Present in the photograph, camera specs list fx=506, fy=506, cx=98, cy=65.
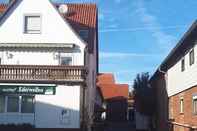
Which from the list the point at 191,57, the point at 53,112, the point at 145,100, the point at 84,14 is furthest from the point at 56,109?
the point at 145,100

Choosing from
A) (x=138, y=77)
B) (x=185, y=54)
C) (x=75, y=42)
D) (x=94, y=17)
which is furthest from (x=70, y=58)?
(x=138, y=77)

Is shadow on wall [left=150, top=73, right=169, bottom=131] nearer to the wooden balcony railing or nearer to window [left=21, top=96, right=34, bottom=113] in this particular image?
the wooden balcony railing

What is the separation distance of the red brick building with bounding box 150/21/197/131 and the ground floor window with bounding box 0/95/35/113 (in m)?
10.2

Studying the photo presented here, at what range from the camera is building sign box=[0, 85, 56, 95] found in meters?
35.3

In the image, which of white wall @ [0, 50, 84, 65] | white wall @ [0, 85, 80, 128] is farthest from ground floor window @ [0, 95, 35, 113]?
white wall @ [0, 50, 84, 65]

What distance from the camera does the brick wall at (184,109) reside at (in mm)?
28603

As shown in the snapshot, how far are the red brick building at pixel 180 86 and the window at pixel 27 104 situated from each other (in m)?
10.1

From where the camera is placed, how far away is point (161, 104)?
46.9 metres

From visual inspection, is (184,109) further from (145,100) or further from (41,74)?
(145,100)

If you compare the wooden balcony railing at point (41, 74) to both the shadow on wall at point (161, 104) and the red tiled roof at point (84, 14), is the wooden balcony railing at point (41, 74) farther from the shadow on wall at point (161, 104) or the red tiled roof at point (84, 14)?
the shadow on wall at point (161, 104)

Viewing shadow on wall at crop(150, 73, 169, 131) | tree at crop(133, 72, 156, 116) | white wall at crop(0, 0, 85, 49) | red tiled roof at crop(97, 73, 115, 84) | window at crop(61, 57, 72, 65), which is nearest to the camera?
white wall at crop(0, 0, 85, 49)

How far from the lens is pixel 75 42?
3800 centimetres

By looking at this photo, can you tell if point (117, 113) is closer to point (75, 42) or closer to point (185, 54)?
point (75, 42)

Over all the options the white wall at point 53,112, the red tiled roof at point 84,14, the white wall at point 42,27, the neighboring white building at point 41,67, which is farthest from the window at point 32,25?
the white wall at point 53,112
